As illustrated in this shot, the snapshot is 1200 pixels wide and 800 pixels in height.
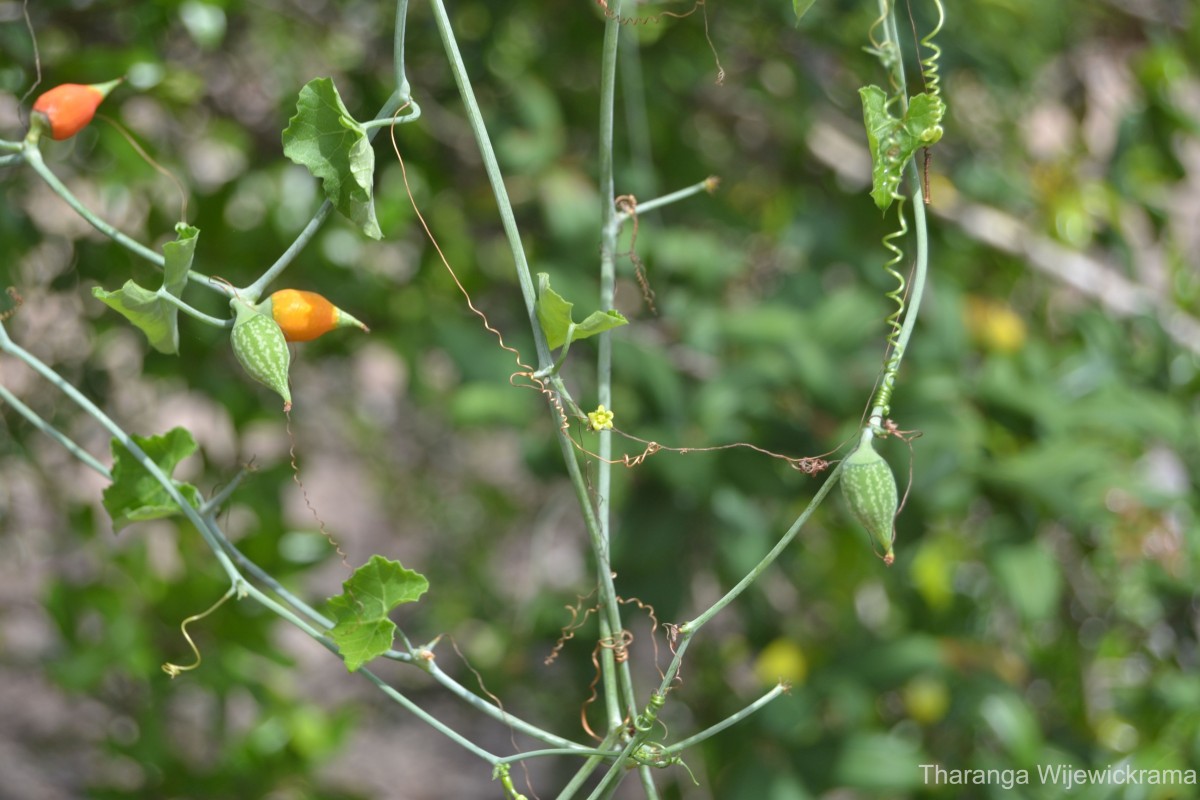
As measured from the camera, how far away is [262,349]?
0.45 metres

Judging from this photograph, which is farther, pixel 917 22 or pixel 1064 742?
pixel 1064 742

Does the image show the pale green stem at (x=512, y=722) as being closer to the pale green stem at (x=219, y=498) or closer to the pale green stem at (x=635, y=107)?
the pale green stem at (x=219, y=498)

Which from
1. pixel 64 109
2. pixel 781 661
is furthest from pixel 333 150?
pixel 781 661

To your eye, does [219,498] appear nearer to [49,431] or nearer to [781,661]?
[49,431]

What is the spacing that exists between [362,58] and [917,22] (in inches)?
24.6

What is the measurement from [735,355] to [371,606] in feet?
2.64

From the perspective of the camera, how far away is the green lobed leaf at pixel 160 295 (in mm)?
448

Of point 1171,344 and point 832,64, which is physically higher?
point 832,64

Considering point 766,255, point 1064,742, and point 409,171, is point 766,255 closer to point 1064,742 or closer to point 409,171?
point 409,171

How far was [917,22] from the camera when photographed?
1127 mm

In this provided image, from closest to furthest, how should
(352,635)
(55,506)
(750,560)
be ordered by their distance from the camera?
(352,635) < (750,560) < (55,506)

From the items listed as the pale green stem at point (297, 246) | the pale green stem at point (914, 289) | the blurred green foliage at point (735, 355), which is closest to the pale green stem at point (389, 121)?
the pale green stem at point (297, 246)

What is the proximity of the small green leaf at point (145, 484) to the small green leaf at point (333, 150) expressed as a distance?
157 mm

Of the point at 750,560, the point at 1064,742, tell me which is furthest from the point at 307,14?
the point at 1064,742
